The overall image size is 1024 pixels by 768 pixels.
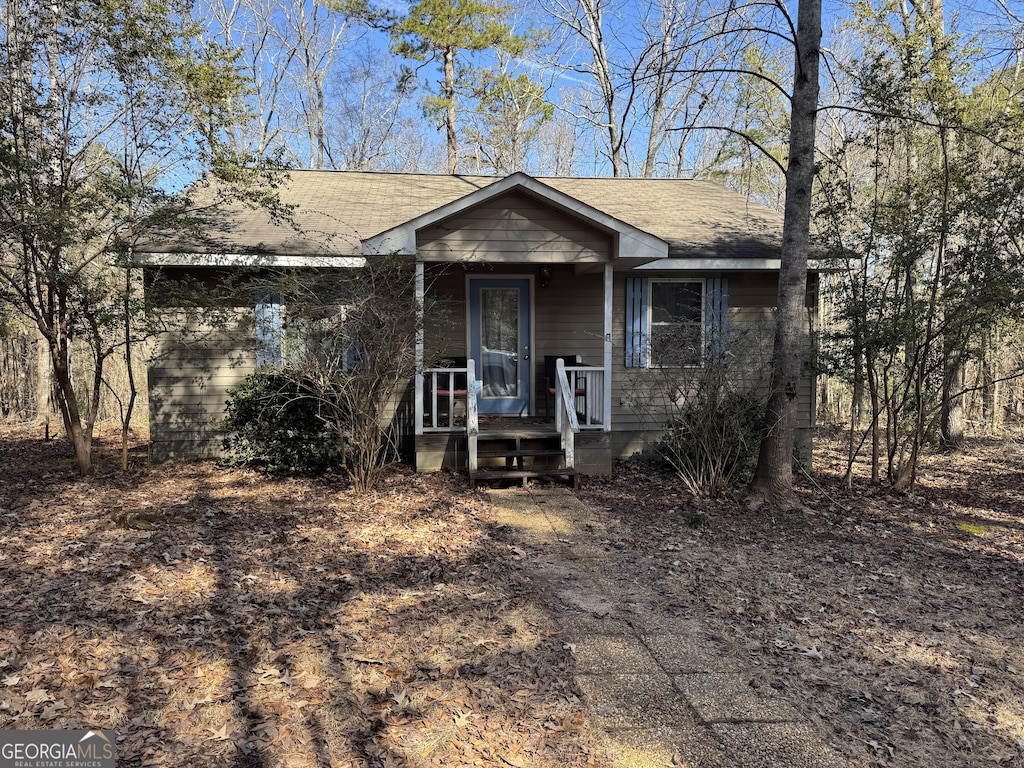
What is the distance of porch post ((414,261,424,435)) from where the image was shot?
6.87 m

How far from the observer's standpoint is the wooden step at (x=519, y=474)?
7.39 m

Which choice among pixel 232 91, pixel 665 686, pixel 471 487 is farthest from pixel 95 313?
pixel 665 686

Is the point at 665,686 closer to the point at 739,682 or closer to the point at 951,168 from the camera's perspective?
the point at 739,682

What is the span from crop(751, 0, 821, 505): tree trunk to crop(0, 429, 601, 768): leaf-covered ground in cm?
316

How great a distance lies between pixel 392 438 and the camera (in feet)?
28.4

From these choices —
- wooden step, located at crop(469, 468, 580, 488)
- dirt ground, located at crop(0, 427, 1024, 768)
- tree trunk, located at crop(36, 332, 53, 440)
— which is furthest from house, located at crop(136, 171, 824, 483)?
tree trunk, located at crop(36, 332, 53, 440)

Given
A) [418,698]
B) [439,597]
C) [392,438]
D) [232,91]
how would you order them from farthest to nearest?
[392,438] → [232,91] → [439,597] → [418,698]

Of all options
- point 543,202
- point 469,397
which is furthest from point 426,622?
point 543,202

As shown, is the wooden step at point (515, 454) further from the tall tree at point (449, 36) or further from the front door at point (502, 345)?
the tall tree at point (449, 36)

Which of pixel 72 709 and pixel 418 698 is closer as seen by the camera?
pixel 72 709

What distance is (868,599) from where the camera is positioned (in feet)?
14.8

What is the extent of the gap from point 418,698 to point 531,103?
21.5m

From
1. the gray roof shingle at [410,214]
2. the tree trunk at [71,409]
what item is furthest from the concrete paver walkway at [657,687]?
the tree trunk at [71,409]

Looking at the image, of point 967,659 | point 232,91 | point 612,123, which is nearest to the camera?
point 967,659
